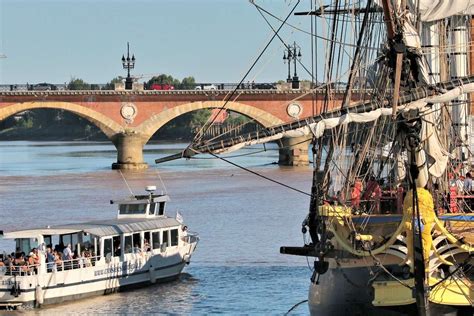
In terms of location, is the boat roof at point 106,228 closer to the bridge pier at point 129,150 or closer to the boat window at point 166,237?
the boat window at point 166,237

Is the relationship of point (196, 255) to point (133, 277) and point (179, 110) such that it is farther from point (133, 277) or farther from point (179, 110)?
point (179, 110)

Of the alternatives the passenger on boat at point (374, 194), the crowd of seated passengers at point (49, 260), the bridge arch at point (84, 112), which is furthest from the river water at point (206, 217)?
the bridge arch at point (84, 112)

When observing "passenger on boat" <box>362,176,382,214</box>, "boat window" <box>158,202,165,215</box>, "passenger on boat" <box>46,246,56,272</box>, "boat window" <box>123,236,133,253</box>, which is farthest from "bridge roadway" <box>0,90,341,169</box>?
"passenger on boat" <box>362,176,382,214</box>

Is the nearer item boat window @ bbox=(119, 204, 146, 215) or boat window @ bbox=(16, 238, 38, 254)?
boat window @ bbox=(16, 238, 38, 254)

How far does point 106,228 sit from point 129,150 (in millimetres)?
61432

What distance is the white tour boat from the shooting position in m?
37.8

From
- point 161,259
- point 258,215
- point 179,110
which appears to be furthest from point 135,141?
point 161,259

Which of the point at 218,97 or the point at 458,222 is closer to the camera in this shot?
the point at 458,222

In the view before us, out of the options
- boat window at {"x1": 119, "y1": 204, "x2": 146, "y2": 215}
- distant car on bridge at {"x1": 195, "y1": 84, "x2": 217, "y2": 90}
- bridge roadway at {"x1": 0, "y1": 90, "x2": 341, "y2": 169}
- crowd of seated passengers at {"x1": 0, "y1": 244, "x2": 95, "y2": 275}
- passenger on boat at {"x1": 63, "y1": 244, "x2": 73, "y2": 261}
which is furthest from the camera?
distant car on bridge at {"x1": 195, "y1": 84, "x2": 217, "y2": 90}

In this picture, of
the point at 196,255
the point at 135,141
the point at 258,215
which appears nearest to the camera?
the point at 196,255

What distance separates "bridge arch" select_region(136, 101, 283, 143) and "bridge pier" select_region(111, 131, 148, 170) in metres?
1.17

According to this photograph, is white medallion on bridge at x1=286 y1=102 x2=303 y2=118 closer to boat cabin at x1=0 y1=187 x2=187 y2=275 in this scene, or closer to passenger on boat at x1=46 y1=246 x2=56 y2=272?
boat cabin at x1=0 y1=187 x2=187 y2=275

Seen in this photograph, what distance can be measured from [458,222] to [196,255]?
793 inches

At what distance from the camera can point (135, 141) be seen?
102688mm
